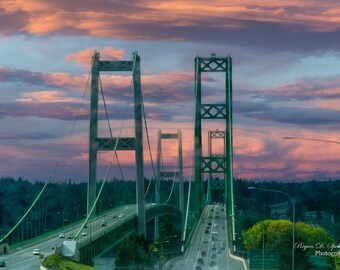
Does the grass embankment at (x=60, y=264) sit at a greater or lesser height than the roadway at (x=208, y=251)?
greater

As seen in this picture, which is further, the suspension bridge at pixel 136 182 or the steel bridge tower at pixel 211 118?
the steel bridge tower at pixel 211 118

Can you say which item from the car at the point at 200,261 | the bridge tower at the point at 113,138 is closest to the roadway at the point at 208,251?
the car at the point at 200,261

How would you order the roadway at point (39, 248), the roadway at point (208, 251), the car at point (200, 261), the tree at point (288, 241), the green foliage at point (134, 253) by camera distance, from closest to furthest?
1. the roadway at point (39, 248)
2. the tree at point (288, 241)
3. the green foliage at point (134, 253)
4. the roadway at point (208, 251)
5. the car at point (200, 261)

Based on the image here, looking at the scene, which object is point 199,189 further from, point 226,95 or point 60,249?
point 60,249

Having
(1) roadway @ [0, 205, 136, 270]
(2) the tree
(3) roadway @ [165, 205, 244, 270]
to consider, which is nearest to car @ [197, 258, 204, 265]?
(3) roadway @ [165, 205, 244, 270]

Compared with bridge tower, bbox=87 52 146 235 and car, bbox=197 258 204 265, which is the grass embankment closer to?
bridge tower, bbox=87 52 146 235

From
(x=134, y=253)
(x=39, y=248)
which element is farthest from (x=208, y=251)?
(x=39, y=248)

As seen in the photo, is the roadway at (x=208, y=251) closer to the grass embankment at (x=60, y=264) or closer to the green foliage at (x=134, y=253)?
the green foliage at (x=134, y=253)
